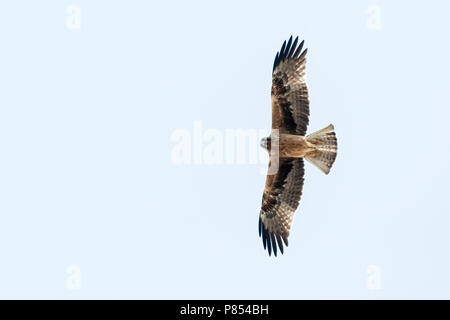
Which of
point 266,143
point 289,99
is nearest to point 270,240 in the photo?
point 266,143

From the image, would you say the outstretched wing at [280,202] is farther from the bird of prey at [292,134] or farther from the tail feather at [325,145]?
the tail feather at [325,145]

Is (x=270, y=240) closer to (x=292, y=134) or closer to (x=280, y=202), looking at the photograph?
(x=280, y=202)

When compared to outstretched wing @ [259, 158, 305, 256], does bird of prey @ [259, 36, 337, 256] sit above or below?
above

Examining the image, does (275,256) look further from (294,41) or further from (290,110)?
(294,41)

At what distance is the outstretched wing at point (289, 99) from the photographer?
1272 centimetres

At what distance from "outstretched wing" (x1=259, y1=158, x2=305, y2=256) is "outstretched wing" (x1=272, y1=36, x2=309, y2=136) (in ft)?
2.10

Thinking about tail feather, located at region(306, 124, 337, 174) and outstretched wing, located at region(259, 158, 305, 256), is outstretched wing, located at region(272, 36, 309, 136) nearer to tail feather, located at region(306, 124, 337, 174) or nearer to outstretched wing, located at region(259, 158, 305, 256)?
tail feather, located at region(306, 124, 337, 174)

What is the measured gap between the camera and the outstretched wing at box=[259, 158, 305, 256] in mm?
13180

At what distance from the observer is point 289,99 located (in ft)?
41.8

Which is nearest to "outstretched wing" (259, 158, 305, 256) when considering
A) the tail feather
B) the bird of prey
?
the bird of prey

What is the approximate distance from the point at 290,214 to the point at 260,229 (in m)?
0.63
